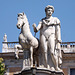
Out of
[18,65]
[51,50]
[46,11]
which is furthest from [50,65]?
[18,65]

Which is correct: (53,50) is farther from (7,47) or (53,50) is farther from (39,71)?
(7,47)

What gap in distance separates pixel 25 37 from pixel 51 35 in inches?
50.1

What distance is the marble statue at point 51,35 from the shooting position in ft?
78.0

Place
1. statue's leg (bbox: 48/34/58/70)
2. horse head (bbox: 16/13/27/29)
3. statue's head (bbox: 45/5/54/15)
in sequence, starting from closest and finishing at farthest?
statue's leg (bbox: 48/34/58/70) → horse head (bbox: 16/13/27/29) → statue's head (bbox: 45/5/54/15)

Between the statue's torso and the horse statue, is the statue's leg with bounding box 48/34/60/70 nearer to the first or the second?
the statue's torso

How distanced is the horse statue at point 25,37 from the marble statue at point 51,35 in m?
0.36

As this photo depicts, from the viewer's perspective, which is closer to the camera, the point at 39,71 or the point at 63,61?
the point at 39,71

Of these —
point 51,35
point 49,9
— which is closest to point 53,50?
point 51,35

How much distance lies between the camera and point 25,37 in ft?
78.1

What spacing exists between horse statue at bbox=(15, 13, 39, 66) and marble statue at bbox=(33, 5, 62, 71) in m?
0.36

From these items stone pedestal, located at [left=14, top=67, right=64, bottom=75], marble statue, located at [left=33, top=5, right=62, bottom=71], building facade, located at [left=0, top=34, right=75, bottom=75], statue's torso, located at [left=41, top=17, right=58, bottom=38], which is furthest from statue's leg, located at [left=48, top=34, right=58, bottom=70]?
building facade, located at [left=0, top=34, right=75, bottom=75]

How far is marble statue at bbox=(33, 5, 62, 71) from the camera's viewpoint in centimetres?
→ 2377

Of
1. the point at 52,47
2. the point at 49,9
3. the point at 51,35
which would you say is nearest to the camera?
the point at 52,47

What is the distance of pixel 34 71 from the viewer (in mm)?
Result: 23047
